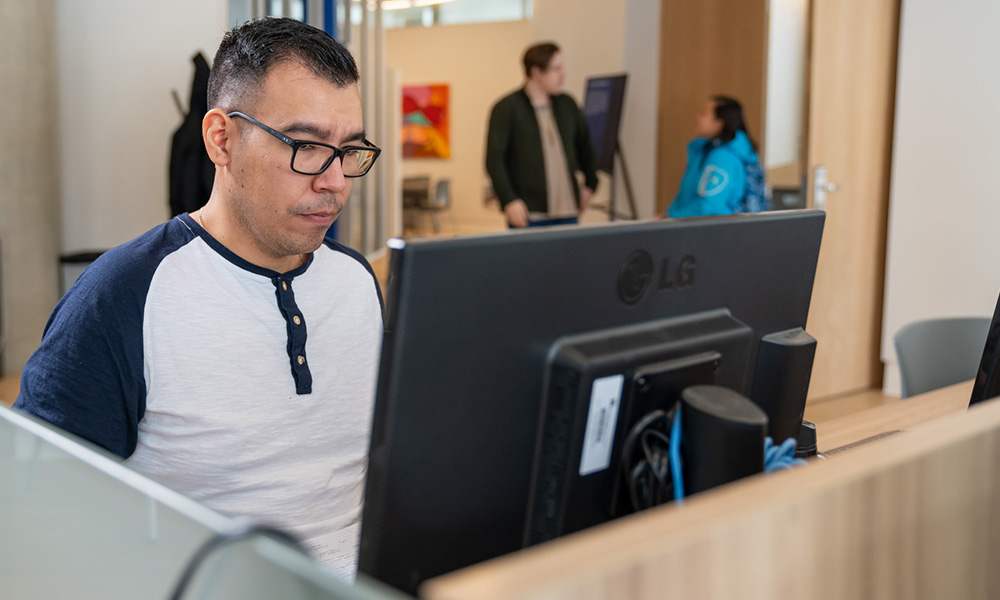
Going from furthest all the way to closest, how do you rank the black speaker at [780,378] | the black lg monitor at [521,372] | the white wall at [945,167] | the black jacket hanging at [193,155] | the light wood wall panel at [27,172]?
the light wood wall panel at [27,172] < the black jacket hanging at [193,155] < the white wall at [945,167] < the black speaker at [780,378] < the black lg monitor at [521,372]

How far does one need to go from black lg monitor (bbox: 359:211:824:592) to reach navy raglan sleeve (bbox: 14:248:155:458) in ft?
2.00

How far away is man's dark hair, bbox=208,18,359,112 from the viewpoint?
1.29 meters

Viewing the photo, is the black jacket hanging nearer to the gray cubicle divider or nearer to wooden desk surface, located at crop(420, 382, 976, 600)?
the gray cubicle divider

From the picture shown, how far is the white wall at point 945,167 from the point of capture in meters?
3.92

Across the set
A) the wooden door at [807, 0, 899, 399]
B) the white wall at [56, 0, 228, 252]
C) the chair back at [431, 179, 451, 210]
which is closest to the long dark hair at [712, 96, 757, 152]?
the wooden door at [807, 0, 899, 399]

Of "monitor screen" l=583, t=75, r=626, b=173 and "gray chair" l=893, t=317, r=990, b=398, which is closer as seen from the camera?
"gray chair" l=893, t=317, r=990, b=398

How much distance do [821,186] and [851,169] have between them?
231mm

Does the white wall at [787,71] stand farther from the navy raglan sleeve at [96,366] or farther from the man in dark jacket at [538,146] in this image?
the navy raglan sleeve at [96,366]

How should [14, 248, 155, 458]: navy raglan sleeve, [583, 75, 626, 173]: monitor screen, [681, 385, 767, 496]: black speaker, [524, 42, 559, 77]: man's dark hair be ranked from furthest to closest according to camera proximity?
[583, 75, 626, 173]: monitor screen → [524, 42, 559, 77]: man's dark hair → [14, 248, 155, 458]: navy raglan sleeve → [681, 385, 767, 496]: black speaker

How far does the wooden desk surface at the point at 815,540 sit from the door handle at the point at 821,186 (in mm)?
3429

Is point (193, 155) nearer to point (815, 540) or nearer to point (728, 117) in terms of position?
point (728, 117)

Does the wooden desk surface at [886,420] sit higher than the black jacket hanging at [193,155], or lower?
lower

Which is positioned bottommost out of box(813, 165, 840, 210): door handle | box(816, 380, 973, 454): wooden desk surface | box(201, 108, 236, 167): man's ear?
box(816, 380, 973, 454): wooden desk surface

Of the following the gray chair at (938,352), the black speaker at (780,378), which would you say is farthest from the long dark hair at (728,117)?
the black speaker at (780,378)
